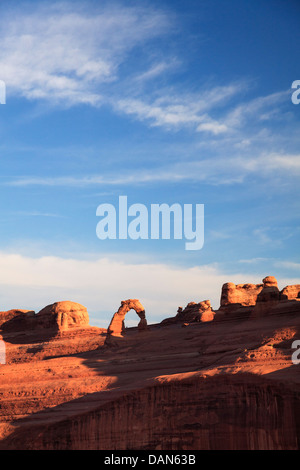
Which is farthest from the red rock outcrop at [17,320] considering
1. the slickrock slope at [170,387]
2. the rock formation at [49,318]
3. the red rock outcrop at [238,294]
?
the red rock outcrop at [238,294]

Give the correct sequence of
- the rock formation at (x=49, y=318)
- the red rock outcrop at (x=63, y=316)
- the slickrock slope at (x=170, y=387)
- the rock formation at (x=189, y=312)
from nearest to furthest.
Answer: the slickrock slope at (x=170, y=387) < the red rock outcrop at (x=63, y=316) < the rock formation at (x=49, y=318) < the rock formation at (x=189, y=312)

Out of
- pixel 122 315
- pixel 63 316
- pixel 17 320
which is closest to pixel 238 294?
pixel 122 315

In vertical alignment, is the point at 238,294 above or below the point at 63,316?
above

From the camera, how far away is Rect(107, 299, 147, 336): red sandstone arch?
52219mm

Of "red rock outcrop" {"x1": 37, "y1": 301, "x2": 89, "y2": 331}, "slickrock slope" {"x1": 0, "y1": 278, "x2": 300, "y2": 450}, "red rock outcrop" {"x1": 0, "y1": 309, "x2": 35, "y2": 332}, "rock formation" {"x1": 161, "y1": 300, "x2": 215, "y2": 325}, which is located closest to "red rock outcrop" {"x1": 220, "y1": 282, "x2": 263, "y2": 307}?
"slickrock slope" {"x1": 0, "y1": 278, "x2": 300, "y2": 450}

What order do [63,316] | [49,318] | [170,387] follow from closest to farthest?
1. [170,387]
2. [63,316]
3. [49,318]

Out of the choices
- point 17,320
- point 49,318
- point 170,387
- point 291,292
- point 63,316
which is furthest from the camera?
point 17,320

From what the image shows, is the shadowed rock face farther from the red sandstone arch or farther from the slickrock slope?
the slickrock slope

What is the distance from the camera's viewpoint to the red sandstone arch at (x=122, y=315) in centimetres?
5222

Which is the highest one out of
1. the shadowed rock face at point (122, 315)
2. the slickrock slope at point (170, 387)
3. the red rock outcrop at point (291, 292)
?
the red rock outcrop at point (291, 292)

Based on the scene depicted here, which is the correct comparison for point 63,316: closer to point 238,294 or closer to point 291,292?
point 238,294

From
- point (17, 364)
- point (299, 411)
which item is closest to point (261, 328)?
point (299, 411)

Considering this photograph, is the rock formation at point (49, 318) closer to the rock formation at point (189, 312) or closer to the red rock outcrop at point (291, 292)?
the rock formation at point (189, 312)

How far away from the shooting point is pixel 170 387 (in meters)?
29.4
